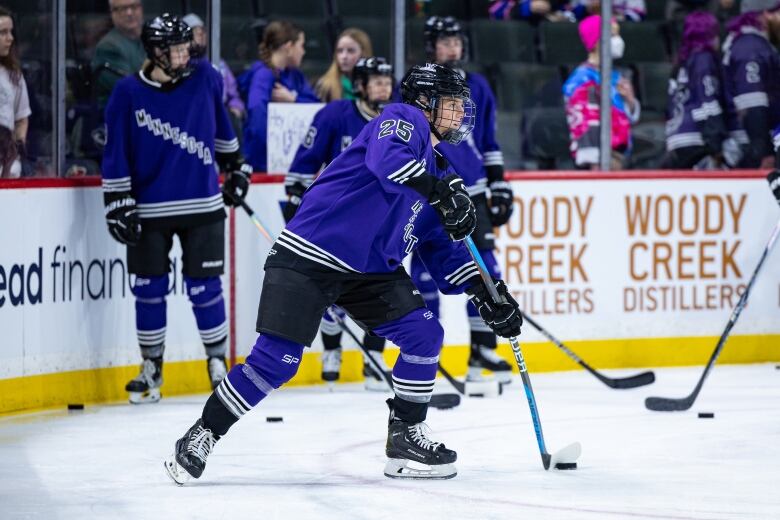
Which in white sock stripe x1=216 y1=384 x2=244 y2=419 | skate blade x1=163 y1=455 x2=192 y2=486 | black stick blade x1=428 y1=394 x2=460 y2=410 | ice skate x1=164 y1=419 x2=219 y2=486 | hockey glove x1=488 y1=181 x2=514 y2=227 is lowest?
black stick blade x1=428 y1=394 x2=460 y2=410

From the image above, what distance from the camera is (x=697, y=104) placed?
7234 millimetres

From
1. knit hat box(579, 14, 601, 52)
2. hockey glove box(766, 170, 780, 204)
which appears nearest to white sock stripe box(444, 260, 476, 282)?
hockey glove box(766, 170, 780, 204)

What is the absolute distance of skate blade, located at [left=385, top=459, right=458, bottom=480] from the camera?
409 centimetres

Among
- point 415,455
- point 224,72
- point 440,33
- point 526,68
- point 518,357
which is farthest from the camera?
point 526,68

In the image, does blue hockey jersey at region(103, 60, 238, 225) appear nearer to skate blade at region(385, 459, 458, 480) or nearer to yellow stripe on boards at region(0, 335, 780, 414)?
yellow stripe on boards at region(0, 335, 780, 414)

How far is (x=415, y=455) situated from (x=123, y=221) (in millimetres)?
1781

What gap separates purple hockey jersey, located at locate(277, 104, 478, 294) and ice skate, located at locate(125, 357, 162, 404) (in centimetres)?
179

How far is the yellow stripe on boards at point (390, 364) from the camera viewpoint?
543 cm

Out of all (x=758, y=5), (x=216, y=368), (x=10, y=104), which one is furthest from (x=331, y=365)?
(x=758, y=5)

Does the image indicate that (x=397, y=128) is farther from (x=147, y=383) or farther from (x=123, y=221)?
(x=147, y=383)

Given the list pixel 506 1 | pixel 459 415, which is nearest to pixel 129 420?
pixel 459 415

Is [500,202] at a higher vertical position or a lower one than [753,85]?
lower

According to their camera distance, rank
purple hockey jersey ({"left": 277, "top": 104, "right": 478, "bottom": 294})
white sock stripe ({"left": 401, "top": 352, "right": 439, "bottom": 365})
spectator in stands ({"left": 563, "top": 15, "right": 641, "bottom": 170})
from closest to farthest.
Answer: purple hockey jersey ({"left": 277, "top": 104, "right": 478, "bottom": 294}) → white sock stripe ({"left": 401, "top": 352, "right": 439, "bottom": 365}) → spectator in stands ({"left": 563, "top": 15, "right": 641, "bottom": 170})

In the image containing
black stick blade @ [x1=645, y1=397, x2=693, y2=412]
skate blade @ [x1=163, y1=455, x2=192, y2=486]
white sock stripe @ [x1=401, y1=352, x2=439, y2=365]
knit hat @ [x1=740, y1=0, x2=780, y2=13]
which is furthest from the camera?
knit hat @ [x1=740, y1=0, x2=780, y2=13]
